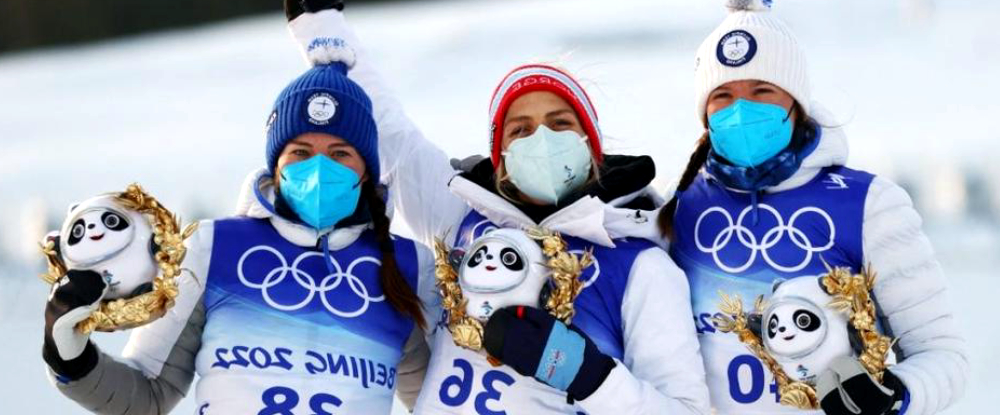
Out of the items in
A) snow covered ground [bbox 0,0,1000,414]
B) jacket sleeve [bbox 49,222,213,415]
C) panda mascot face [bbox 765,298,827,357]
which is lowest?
snow covered ground [bbox 0,0,1000,414]

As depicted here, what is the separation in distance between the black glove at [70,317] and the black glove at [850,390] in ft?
4.23

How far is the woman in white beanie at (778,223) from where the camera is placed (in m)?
2.79

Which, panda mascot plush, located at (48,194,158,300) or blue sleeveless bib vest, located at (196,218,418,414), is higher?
panda mascot plush, located at (48,194,158,300)

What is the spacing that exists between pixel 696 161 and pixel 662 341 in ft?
1.66

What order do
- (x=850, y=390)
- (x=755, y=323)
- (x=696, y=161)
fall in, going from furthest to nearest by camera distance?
(x=696, y=161) < (x=755, y=323) < (x=850, y=390)

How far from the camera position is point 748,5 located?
3.08 metres

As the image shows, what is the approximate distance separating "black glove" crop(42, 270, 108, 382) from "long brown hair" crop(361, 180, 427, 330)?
0.58 m

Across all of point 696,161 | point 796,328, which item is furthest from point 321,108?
point 796,328

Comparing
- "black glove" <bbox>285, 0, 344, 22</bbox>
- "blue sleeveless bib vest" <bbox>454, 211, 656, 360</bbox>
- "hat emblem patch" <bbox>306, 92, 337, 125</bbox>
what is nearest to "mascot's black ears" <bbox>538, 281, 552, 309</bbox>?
"blue sleeveless bib vest" <bbox>454, 211, 656, 360</bbox>

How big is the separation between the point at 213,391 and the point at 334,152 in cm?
53

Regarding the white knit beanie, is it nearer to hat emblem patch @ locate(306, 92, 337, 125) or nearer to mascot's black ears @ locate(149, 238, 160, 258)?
hat emblem patch @ locate(306, 92, 337, 125)

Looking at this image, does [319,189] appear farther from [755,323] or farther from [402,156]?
[755,323]

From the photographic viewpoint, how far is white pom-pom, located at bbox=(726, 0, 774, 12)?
3074 mm

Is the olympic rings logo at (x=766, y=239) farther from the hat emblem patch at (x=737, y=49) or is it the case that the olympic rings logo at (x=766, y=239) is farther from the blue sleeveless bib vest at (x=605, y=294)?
the hat emblem patch at (x=737, y=49)
